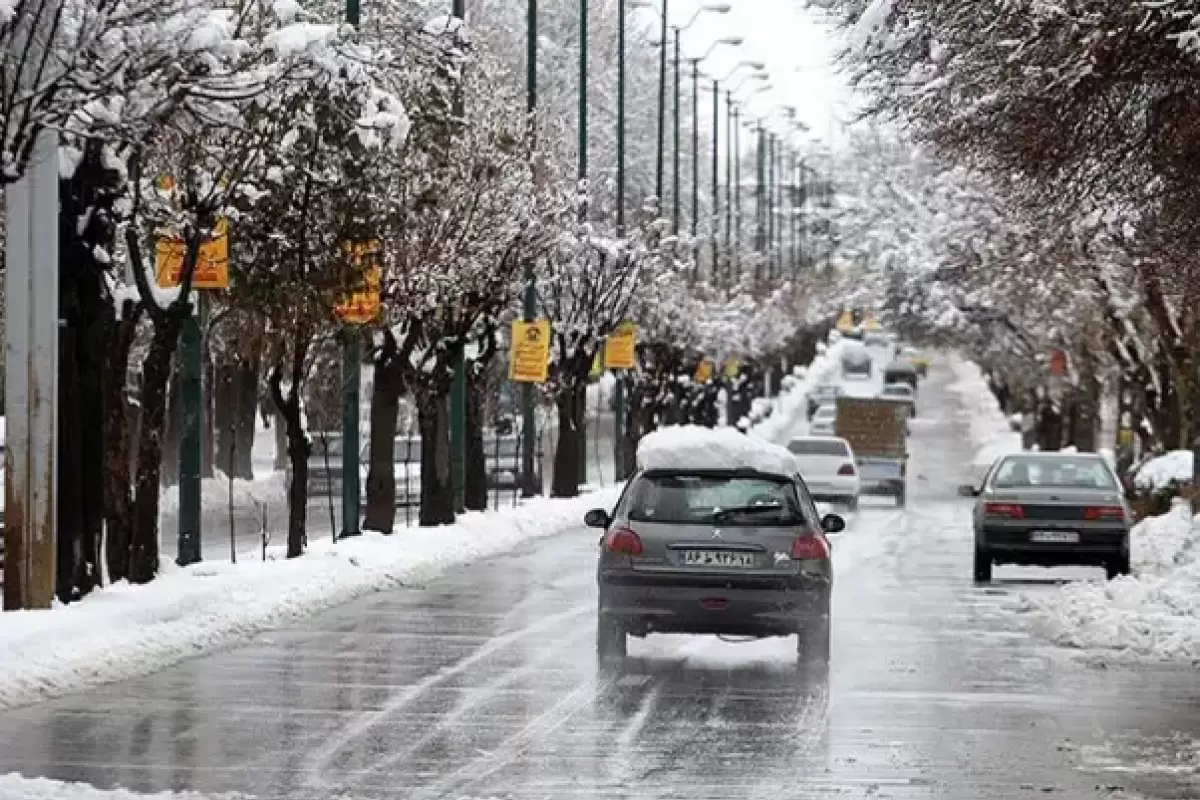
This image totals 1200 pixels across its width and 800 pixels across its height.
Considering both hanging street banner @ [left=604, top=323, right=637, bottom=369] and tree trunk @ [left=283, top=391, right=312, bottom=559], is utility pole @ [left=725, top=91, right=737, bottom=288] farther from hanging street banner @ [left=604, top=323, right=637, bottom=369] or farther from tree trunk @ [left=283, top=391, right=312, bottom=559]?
tree trunk @ [left=283, top=391, right=312, bottom=559]

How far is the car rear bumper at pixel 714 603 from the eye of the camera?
1983cm

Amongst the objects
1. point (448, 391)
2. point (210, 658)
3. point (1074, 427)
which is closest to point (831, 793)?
point (210, 658)

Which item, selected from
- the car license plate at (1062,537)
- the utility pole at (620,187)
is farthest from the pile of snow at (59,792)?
the utility pole at (620,187)

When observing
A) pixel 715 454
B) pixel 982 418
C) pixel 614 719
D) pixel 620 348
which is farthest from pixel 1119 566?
pixel 982 418

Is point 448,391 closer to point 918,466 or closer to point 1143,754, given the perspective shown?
point 1143,754

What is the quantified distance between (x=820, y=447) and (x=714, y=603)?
40015mm

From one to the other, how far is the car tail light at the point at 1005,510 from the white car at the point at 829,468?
27138 millimetres

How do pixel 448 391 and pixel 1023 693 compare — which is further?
pixel 448 391

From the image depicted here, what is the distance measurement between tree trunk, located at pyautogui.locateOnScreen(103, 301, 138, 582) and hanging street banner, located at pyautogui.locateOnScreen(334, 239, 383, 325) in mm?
3571

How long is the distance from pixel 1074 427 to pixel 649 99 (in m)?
17.2

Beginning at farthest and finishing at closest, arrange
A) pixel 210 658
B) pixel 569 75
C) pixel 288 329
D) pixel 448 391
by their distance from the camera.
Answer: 1. pixel 569 75
2. pixel 448 391
3. pixel 288 329
4. pixel 210 658

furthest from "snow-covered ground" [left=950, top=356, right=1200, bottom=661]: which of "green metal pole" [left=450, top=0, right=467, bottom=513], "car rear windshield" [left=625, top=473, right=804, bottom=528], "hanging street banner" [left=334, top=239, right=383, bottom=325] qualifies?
"green metal pole" [left=450, top=0, right=467, bottom=513]

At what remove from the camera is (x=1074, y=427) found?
294 feet

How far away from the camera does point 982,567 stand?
32500mm
